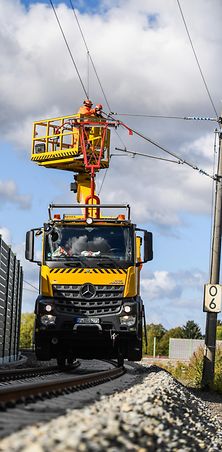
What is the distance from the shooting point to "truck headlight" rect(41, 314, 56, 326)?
1839 centimetres

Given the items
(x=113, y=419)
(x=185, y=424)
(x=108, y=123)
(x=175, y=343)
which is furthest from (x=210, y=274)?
(x=175, y=343)

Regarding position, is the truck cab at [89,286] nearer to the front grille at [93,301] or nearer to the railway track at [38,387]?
the front grille at [93,301]

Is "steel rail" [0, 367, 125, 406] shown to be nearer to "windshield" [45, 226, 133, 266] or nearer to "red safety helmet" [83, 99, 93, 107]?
"windshield" [45, 226, 133, 266]

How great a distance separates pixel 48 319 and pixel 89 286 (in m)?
1.14

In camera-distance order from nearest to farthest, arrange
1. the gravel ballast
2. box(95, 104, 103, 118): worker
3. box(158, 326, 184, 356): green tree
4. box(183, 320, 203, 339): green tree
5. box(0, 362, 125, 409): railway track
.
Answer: the gravel ballast < box(0, 362, 125, 409): railway track < box(95, 104, 103, 118): worker < box(158, 326, 184, 356): green tree < box(183, 320, 203, 339): green tree

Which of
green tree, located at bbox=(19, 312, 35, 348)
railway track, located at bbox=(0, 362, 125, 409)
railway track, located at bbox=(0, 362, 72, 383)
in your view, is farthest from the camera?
green tree, located at bbox=(19, 312, 35, 348)

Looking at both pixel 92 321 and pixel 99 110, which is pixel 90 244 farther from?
pixel 99 110

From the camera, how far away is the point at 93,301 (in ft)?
60.7

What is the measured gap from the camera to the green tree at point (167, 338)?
9181 cm

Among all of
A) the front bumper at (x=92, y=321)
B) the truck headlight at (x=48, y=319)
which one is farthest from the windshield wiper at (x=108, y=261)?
the truck headlight at (x=48, y=319)

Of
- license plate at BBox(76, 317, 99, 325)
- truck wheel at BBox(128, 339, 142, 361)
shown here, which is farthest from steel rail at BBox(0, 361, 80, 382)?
truck wheel at BBox(128, 339, 142, 361)

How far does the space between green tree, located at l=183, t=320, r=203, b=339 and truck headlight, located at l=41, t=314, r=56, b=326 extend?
7685 cm

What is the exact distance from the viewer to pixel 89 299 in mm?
18469

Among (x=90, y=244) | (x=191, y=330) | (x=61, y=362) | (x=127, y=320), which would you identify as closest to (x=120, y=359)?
(x=61, y=362)
